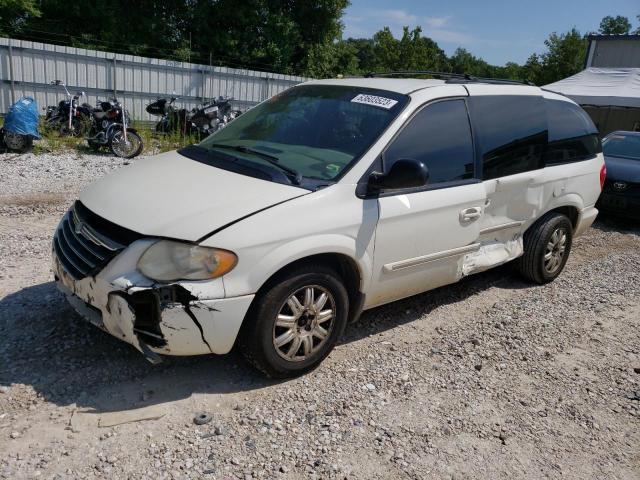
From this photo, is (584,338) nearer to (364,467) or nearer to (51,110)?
(364,467)

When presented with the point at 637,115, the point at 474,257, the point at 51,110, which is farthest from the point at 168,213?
the point at 637,115

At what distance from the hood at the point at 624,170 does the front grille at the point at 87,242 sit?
812 cm

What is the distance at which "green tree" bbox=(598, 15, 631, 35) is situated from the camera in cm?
7912

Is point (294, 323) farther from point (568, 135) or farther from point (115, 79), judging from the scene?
point (115, 79)

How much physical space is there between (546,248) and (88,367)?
414cm

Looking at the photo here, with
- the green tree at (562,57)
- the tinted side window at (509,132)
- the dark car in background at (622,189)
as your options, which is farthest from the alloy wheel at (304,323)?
the green tree at (562,57)

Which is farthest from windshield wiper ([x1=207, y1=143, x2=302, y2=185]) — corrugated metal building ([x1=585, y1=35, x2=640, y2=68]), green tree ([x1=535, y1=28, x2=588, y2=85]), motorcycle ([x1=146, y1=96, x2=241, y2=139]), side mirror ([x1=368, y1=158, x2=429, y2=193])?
green tree ([x1=535, y1=28, x2=588, y2=85])

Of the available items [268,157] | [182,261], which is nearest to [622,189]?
[268,157]

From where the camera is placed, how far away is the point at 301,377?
3531 mm

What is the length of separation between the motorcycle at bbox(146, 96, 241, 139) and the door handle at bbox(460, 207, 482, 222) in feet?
31.0

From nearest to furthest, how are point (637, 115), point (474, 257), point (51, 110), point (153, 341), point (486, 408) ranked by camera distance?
point (153, 341) < point (486, 408) < point (474, 257) < point (51, 110) < point (637, 115)

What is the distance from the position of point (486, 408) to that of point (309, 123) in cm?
229

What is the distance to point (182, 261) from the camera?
2.94 meters

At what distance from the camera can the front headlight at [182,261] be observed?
9.62 feet
